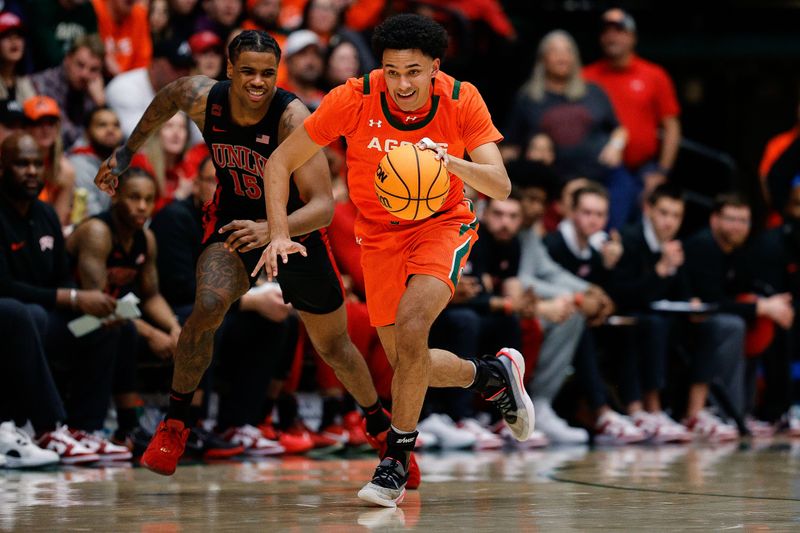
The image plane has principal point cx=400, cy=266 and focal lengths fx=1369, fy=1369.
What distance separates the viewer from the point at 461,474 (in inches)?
293

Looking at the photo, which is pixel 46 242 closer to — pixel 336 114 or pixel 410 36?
pixel 336 114

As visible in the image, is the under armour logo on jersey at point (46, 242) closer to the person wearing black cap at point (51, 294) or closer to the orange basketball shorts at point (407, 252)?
the person wearing black cap at point (51, 294)

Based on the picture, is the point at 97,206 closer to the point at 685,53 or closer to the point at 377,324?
the point at 377,324

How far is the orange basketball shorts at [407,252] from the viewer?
19.9 feet

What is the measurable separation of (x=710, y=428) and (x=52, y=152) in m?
5.51

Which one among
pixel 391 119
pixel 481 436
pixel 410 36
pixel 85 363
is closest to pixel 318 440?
pixel 481 436

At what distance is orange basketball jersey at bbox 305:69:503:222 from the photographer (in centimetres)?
607

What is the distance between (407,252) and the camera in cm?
626

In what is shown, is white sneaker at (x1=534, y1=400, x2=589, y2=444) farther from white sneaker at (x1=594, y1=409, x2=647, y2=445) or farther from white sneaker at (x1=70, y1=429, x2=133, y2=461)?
white sneaker at (x1=70, y1=429, x2=133, y2=461)

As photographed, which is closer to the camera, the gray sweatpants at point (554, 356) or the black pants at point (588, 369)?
the gray sweatpants at point (554, 356)

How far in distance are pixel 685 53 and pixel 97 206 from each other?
762 centimetres

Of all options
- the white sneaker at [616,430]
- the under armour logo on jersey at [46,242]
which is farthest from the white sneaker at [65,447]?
the white sneaker at [616,430]

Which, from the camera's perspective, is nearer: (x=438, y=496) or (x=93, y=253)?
(x=438, y=496)

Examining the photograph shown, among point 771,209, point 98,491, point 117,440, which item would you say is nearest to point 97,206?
point 117,440
